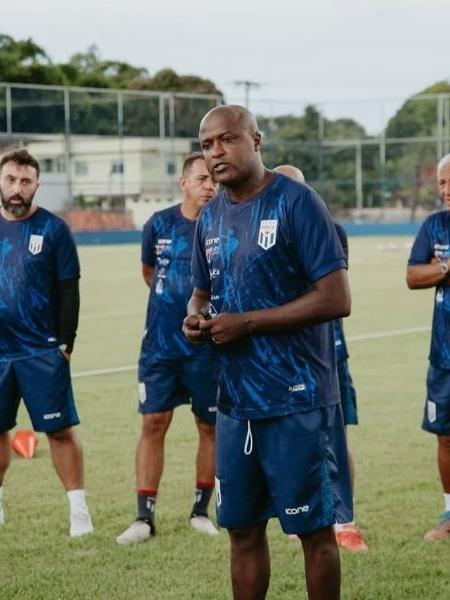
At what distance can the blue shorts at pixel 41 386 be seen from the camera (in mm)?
7055

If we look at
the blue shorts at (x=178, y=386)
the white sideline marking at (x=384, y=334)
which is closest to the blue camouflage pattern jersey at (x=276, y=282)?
the blue shorts at (x=178, y=386)

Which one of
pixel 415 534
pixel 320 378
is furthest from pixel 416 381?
pixel 320 378

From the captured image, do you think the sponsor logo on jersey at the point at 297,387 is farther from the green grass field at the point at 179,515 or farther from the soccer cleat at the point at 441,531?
the soccer cleat at the point at 441,531

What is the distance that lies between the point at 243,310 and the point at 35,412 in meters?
2.72

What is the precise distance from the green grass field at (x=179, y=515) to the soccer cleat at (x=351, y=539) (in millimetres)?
71

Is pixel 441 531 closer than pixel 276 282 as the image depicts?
No

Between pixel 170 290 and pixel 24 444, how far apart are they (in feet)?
8.37

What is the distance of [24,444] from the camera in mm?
9172

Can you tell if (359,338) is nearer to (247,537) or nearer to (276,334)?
(247,537)

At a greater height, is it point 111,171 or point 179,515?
point 111,171

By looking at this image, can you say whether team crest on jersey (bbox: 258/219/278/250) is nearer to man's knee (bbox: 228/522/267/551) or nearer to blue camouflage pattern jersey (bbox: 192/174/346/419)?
blue camouflage pattern jersey (bbox: 192/174/346/419)

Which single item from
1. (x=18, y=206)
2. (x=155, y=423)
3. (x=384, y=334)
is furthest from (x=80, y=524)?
(x=384, y=334)

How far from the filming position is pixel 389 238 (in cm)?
4878

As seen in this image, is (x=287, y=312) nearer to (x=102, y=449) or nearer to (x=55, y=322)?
(x=55, y=322)
